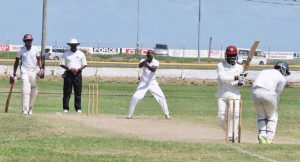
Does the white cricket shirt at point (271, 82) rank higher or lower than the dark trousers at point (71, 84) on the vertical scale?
higher

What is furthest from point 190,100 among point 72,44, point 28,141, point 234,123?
point 28,141

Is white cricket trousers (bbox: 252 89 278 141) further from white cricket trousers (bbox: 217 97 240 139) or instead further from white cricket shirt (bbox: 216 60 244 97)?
white cricket shirt (bbox: 216 60 244 97)

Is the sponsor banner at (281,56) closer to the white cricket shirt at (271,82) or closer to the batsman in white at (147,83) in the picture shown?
the batsman in white at (147,83)

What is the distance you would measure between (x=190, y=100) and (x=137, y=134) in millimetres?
15152

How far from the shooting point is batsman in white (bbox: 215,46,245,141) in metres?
16.6

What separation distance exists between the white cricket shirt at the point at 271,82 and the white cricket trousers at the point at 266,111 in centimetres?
8

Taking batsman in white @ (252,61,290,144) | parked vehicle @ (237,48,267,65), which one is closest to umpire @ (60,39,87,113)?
batsman in white @ (252,61,290,144)

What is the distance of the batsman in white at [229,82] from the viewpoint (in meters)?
16.6

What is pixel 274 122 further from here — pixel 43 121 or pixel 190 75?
pixel 190 75

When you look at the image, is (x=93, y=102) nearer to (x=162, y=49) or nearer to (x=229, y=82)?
(x=229, y=82)

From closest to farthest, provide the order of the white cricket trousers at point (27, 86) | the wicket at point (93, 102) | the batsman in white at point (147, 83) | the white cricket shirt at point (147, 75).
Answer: the white cricket trousers at point (27, 86)
the batsman in white at point (147, 83)
the white cricket shirt at point (147, 75)
the wicket at point (93, 102)

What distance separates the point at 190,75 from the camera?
173 ft

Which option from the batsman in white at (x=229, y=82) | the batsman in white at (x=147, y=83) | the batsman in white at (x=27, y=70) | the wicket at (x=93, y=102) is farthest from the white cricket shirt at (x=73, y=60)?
the batsman in white at (x=229, y=82)

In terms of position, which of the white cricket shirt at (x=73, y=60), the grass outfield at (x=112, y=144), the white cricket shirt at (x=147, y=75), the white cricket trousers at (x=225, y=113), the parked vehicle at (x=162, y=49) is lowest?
the grass outfield at (x=112, y=144)
